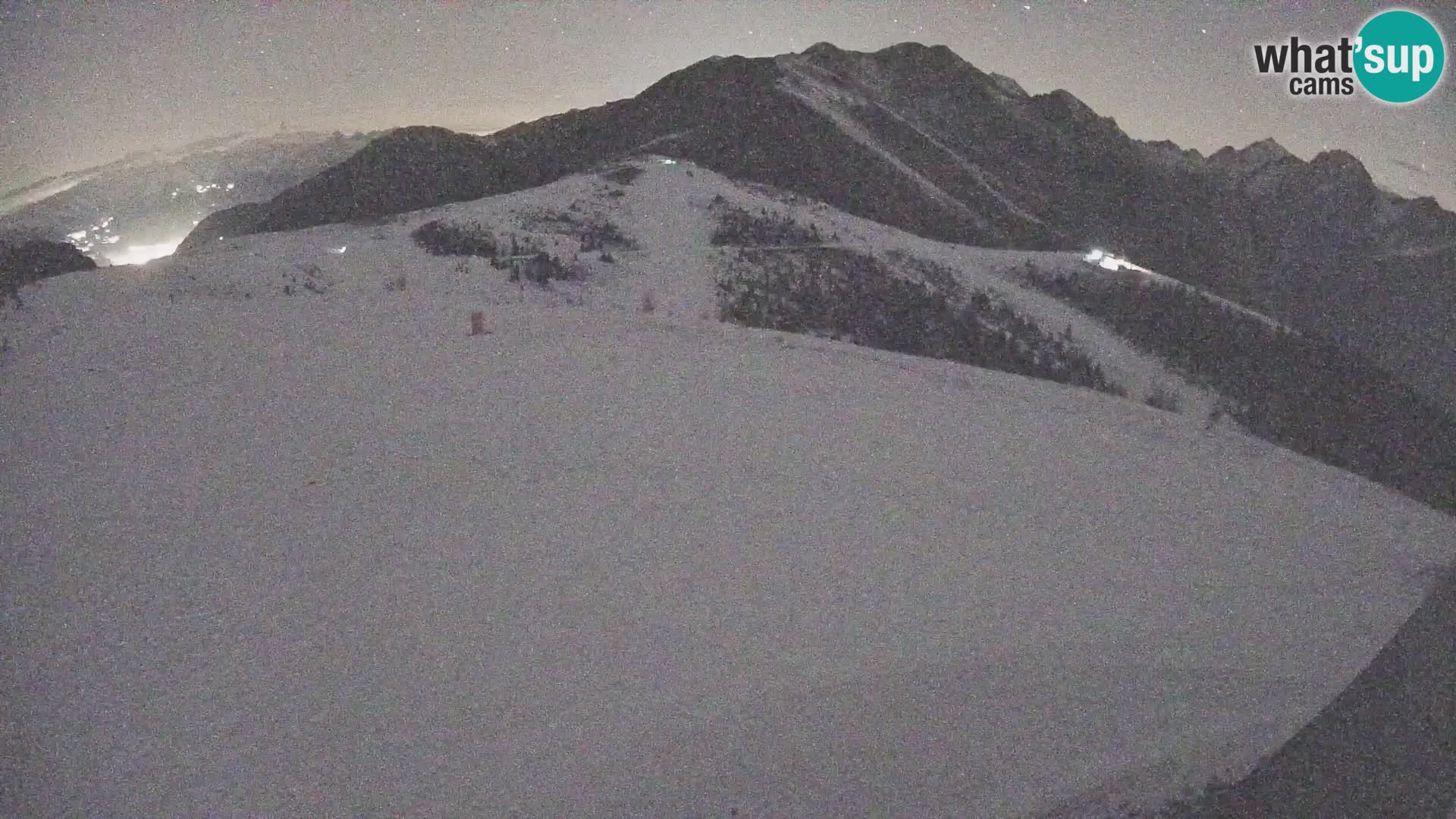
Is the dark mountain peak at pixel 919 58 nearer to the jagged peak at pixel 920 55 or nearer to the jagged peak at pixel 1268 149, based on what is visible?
the jagged peak at pixel 920 55

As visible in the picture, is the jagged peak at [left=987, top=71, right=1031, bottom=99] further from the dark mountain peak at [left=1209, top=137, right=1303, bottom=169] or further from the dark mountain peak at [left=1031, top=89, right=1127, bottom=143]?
the dark mountain peak at [left=1209, top=137, right=1303, bottom=169]

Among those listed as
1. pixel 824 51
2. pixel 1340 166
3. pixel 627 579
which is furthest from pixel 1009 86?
pixel 627 579

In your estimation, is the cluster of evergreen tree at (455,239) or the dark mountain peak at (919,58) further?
the dark mountain peak at (919,58)

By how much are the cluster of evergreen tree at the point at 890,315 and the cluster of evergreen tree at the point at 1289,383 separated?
3.79 meters

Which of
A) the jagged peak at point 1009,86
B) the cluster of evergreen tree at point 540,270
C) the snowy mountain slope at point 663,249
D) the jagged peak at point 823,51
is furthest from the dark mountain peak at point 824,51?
the cluster of evergreen tree at point 540,270

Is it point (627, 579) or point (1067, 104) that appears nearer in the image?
point (627, 579)

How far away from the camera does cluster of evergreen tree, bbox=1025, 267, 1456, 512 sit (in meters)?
15.3

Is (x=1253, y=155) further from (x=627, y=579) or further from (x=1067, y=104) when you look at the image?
(x=627, y=579)


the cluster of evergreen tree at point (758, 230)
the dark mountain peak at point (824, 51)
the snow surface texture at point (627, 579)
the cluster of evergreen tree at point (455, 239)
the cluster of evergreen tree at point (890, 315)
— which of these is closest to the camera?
the snow surface texture at point (627, 579)

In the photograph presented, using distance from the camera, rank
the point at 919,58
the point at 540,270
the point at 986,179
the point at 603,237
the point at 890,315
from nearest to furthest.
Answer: the point at 540,270 → the point at 890,315 → the point at 603,237 → the point at 986,179 → the point at 919,58

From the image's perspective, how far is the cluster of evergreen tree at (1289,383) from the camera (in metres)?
15.3

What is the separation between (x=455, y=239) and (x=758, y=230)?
1006cm

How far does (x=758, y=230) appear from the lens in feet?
77.9

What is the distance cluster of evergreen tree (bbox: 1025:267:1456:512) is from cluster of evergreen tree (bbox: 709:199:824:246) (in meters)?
8.12
